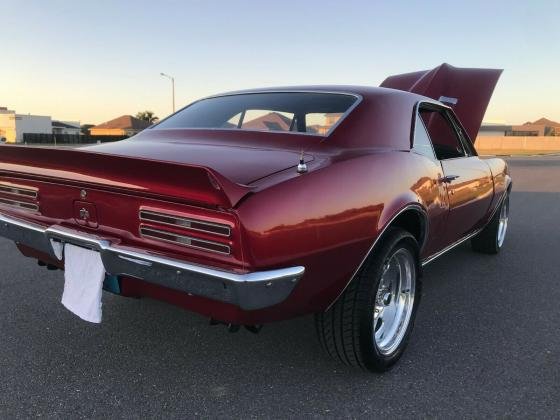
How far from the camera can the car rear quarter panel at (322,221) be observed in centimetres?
181

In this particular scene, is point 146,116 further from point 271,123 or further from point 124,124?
point 271,123

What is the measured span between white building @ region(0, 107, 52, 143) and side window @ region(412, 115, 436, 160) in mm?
67970

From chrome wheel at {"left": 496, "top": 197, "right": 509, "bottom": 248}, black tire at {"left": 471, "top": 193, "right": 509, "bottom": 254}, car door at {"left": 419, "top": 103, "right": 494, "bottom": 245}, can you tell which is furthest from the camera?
chrome wheel at {"left": 496, "top": 197, "right": 509, "bottom": 248}

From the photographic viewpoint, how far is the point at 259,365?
2566mm

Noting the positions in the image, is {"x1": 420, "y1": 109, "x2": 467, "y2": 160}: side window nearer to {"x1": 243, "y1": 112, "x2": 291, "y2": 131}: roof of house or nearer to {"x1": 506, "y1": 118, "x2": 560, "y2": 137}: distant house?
{"x1": 243, "y1": 112, "x2": 291, "y2": 131}: roof of house

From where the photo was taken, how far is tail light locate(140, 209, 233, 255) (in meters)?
1.82

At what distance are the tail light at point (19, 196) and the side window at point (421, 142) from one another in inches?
82.4

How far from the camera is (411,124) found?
3.00 metres

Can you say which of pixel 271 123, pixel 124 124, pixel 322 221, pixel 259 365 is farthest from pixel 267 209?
pixel 124 124

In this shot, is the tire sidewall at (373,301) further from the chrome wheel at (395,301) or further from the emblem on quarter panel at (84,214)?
the emblem on quarter panel at (84,214)

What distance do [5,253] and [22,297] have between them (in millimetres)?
1511

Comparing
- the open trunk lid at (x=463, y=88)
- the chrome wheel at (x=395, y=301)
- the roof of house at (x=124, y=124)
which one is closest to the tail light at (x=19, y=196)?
the chrome wheel at (x=395, y=301)

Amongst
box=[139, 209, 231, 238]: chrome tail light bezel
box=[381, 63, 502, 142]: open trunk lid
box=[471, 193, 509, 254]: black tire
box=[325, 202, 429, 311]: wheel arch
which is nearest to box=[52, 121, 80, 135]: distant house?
box=[381, 63, 502, 142]: open trunk lid

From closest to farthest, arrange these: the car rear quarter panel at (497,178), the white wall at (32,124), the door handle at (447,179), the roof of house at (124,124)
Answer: the door handle at (447,179) < the car rear quarter panel at (497,178) < the white wall at (32,124) < the roof of house at (124,124)
